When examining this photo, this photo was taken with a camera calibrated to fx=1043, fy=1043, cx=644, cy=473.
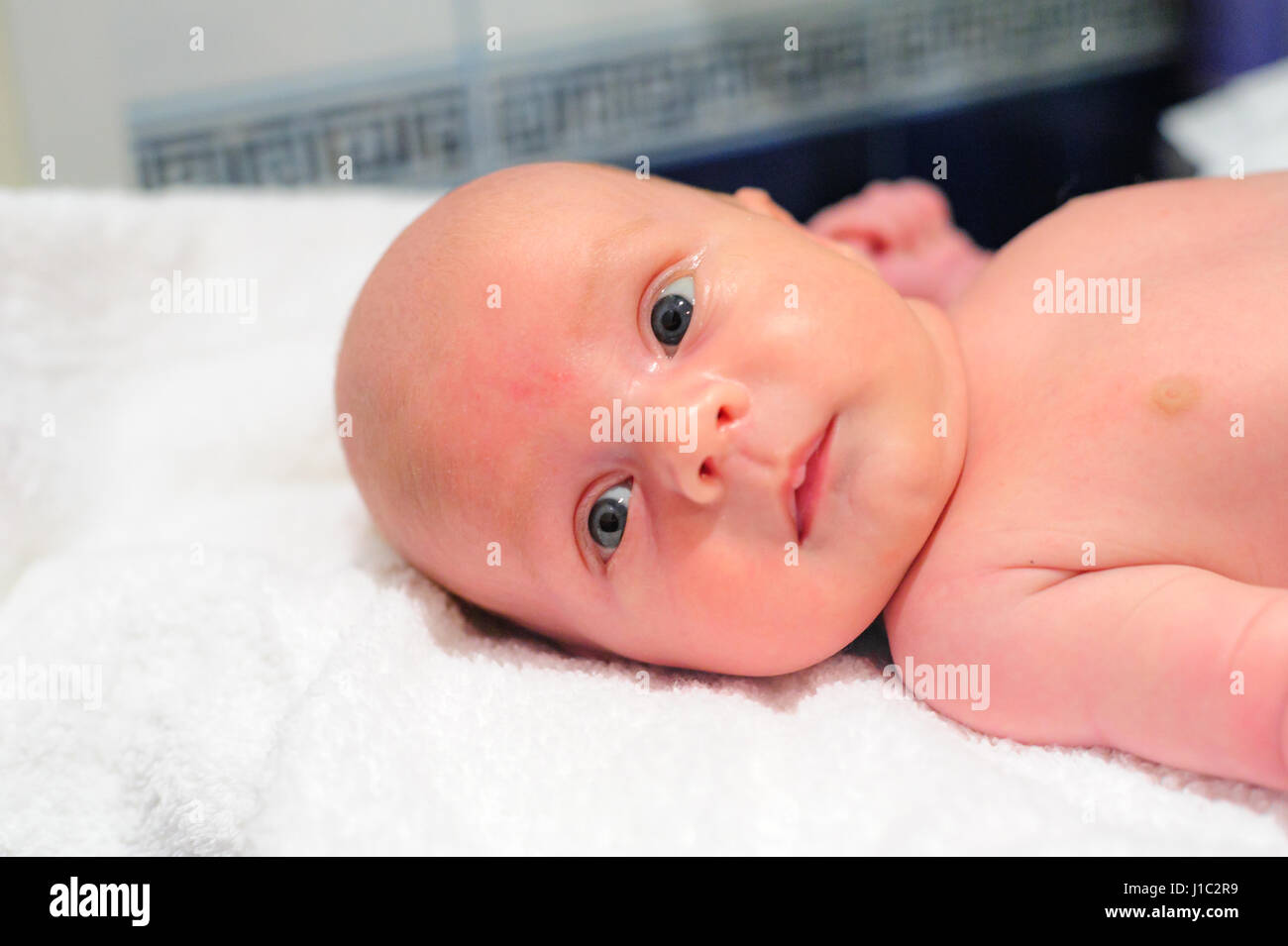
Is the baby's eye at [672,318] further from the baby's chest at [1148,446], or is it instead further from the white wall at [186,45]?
the white wall at [186,45]

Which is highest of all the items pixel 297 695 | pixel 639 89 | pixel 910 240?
pixel 639 89

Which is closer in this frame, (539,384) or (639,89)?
(539,384)

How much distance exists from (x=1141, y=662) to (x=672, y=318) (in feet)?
1.44

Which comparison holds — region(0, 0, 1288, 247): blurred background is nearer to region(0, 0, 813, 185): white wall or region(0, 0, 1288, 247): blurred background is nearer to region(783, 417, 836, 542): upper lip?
region(0, 0, 813, 185): white wall

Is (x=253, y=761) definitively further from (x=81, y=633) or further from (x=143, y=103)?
(x=143, y=103)

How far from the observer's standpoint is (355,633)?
0.89 meters

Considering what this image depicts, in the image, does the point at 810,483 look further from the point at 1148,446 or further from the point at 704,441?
the point at 1148,446

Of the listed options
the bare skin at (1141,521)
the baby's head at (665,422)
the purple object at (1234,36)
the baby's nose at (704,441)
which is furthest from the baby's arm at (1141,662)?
the purple object at (1234,36)

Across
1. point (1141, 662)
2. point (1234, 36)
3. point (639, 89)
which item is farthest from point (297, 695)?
point (1234, 36)

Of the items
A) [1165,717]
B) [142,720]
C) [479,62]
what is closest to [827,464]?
[1165,717]

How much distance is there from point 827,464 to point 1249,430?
12.8 inches

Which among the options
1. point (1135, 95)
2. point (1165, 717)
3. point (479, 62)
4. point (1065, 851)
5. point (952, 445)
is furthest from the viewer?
point (1135, 95)

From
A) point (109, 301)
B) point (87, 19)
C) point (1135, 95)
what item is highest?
point (87, 19)

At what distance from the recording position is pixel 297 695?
88cm
